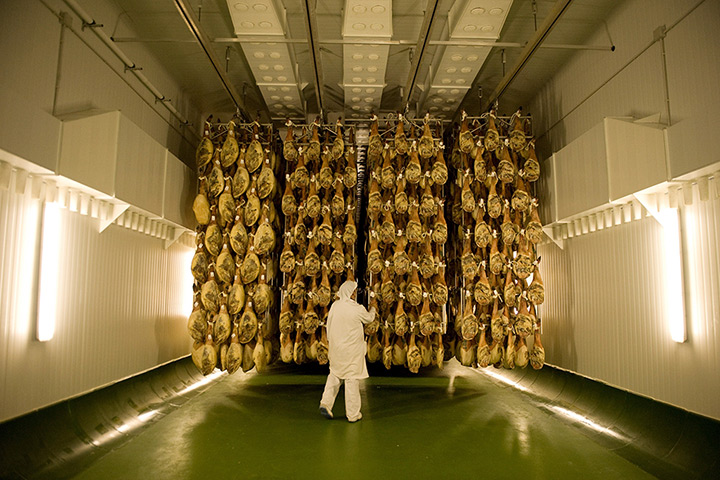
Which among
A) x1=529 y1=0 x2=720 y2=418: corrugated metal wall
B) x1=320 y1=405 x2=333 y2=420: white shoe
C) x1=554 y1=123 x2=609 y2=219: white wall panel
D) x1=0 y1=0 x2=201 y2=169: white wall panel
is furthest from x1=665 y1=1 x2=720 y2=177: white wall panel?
x1=0 y1=0 x2=201 y2=169: white wall panel

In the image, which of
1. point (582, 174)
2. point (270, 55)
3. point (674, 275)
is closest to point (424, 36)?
point (270, 55)

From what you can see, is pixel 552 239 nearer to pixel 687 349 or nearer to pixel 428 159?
pixel 428 159

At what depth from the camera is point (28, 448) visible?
12.6 ft

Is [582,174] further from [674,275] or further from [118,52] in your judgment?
[118,52]

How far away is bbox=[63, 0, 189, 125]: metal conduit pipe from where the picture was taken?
4.81 metres

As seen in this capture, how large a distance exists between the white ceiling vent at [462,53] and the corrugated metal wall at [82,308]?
4.72m

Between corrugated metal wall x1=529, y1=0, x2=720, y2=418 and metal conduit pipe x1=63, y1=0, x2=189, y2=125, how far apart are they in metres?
5.93

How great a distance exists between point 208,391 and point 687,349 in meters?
6.26

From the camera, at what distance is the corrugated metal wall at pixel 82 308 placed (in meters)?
3.89

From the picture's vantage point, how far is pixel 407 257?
6.82 m

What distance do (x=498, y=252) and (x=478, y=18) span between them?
322cm

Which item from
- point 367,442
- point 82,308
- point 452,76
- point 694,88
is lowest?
point 367,442

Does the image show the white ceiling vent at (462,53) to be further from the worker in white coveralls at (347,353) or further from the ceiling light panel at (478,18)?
the worker in white coveralls at (347,353)

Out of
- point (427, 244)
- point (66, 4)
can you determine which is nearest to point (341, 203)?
point (427, 244)
